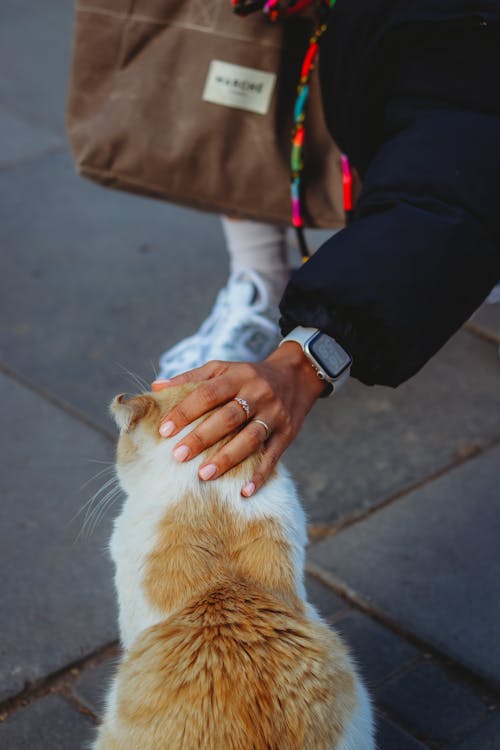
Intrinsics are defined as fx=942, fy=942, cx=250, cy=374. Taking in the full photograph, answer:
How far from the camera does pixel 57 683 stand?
2293mm

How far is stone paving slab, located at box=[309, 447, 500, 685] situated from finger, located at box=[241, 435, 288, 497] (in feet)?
2.83

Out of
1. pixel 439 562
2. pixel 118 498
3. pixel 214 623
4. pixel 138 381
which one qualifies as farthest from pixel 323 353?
pixel 138 381

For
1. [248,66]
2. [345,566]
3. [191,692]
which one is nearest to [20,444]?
[345,566]

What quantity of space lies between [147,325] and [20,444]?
84cm

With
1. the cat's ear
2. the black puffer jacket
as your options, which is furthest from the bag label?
the cat's ear

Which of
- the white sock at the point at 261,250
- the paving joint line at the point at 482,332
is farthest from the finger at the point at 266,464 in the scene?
the paving joint line at the point at 482,332

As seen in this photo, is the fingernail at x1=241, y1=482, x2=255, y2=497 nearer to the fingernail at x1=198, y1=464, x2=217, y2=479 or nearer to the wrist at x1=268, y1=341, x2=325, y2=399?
the fingernail at x1=198, y1=464, x2=217, y2=479

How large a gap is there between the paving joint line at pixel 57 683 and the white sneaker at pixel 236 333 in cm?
107

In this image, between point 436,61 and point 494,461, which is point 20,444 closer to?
point 494,461

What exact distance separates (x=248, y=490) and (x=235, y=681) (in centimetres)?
36

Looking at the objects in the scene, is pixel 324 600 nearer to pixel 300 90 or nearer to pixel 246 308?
pixel 246 308

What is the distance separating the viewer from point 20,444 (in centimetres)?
313

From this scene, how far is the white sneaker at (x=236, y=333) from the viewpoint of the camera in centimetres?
323

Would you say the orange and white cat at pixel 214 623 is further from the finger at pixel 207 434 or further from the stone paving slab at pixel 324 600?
the stone paving slab at pixel 324 600
